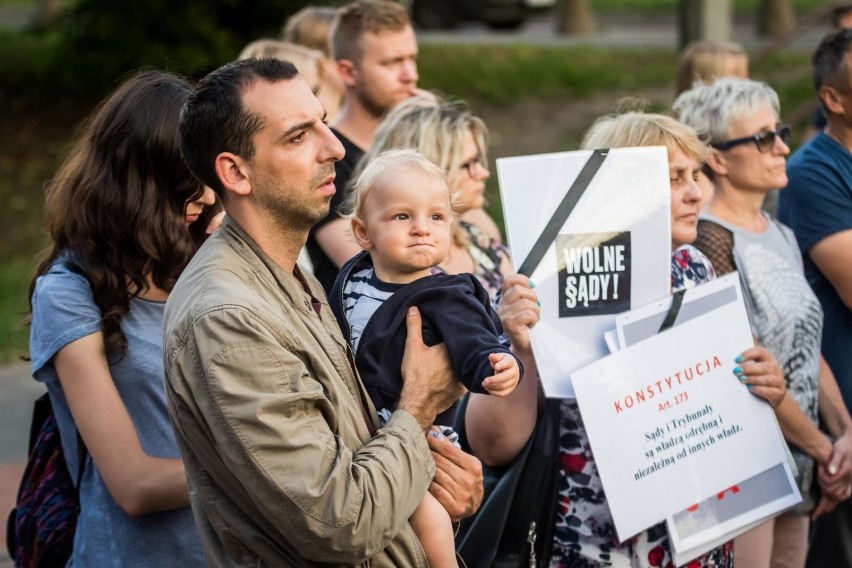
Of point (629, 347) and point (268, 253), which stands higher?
point (268, 253)

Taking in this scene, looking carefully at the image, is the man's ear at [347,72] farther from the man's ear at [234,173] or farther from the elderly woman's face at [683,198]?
the man's ear at [234,173]

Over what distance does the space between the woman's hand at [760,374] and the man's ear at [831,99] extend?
5.09 ft

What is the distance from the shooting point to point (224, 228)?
2.67m

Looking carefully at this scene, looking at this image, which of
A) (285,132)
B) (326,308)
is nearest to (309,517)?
(326,308)

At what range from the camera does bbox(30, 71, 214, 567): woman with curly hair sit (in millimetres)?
3090

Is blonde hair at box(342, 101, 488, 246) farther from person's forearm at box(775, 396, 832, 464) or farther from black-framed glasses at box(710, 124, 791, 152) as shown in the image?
person's forearm at box(775, 396, 832, 464)

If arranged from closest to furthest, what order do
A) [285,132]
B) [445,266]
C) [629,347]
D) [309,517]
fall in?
[309,517] < [285,132] < [629,347] < [445,266]

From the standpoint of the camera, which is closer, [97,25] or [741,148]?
[741,148]

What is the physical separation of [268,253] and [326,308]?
251 millimetres

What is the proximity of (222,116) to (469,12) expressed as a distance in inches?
911

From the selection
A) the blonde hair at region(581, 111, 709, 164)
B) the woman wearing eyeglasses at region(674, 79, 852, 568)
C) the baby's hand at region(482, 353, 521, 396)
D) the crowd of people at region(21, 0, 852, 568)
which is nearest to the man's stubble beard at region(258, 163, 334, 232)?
the crowd of people at region(21, 0, 852, 568)

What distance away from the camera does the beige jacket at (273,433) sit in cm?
236

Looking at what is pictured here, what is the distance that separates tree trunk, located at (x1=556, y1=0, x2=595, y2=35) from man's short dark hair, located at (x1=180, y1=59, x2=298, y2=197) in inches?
862

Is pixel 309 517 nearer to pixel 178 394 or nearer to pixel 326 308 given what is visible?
pixel 178 394
